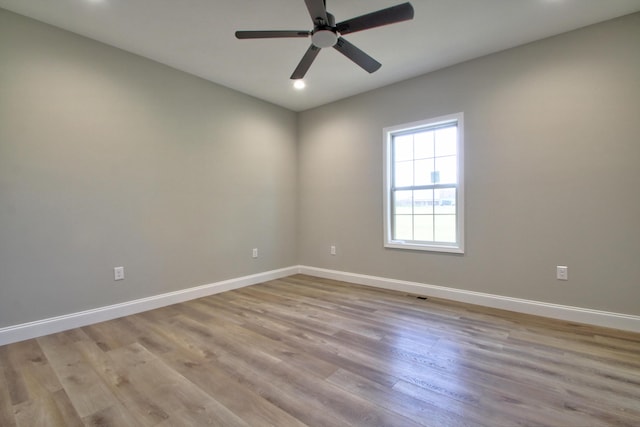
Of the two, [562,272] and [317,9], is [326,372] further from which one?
[562,272]

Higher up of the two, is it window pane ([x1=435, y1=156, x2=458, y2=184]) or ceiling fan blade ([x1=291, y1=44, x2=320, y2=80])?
ceiling fan blade ([x1=291, y1=44, x2=320, y2=80])

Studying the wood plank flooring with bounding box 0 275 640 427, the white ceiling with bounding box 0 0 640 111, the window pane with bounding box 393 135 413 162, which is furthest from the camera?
the window pane with bounding box 393 135 413 162

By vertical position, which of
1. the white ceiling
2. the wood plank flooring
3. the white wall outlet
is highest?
the white ceiling

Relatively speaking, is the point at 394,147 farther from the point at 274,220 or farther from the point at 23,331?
the point at 23,331

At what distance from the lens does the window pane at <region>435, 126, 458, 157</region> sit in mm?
3420

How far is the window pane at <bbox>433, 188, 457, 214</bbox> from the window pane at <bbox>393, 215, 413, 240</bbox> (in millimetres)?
383

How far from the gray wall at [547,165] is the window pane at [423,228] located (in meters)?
0.22

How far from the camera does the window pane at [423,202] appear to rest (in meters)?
3.63

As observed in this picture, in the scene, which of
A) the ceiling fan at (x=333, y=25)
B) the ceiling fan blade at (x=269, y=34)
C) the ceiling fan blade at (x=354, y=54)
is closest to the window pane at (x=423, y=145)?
the ceiling fan blade at (x=354, y=54)

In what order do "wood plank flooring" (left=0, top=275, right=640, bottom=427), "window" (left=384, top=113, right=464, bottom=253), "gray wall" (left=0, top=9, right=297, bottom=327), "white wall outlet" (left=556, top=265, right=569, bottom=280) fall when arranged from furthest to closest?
"window" (left=384, top=113, right=464, bottom=253), "white wall outlet" (left=556, top=265, right=569, bottom=280), "gray wall" (left=0, top=9, right=297, bottom=327), "wood plank flooring" (left=0, top=275, right=640, bottom=427)

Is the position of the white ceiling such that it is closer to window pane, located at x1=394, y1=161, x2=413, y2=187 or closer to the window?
the window

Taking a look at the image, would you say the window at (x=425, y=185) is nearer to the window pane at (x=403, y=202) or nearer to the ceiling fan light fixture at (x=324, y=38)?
the window pane at (x=403, y=202)

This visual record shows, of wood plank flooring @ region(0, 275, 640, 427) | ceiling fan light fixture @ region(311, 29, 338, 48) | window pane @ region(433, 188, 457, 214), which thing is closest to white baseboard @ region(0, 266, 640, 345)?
wood plank flooring @ region(0, 275, 640, 427)

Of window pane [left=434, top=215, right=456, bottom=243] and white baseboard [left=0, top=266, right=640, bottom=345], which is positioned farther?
window pane [left=434, top=215, right=456, bottom=243]
